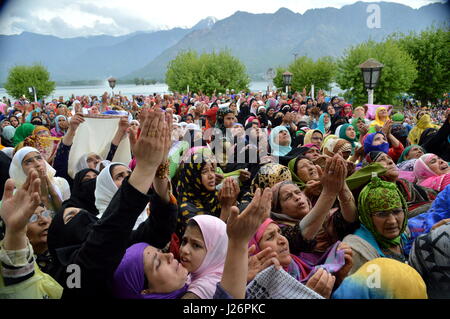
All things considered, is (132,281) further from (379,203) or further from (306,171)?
(306,171)

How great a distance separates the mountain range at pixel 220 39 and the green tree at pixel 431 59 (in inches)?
41.2

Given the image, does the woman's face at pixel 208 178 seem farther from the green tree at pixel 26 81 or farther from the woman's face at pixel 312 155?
the green tree at pixel 26 81

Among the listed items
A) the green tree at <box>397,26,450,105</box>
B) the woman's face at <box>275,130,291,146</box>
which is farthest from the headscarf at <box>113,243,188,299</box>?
the green tree at <box>397,26,450,105</box>

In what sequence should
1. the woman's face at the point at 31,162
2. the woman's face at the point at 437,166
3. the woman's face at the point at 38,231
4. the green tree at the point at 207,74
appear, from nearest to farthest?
1. the woman's face at the point at 38,231
2. the woman's face at the point at 31,162
3. the woman's face at the point at 437,166
4. the green tree at the point at 207,74

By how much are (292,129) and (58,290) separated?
218 inches

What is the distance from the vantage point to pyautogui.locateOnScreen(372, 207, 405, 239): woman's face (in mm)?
2131

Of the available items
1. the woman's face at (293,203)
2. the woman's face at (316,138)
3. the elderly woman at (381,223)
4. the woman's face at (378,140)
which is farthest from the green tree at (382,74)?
the elderly woman at (381,223)

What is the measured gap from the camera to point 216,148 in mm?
4461

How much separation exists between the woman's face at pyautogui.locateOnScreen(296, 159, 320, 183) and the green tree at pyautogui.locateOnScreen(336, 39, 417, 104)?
42.8 ft

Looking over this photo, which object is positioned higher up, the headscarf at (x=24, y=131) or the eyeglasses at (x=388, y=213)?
the headscarf at (x=24, y=131)

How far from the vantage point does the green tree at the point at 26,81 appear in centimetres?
3025

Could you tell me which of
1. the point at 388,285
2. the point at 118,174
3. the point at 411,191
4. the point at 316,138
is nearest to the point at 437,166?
the point at 411,191

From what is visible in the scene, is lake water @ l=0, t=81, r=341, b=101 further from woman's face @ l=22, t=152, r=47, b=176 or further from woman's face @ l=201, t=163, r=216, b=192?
woman's face @ l=201, t=163, r=216, b=192
